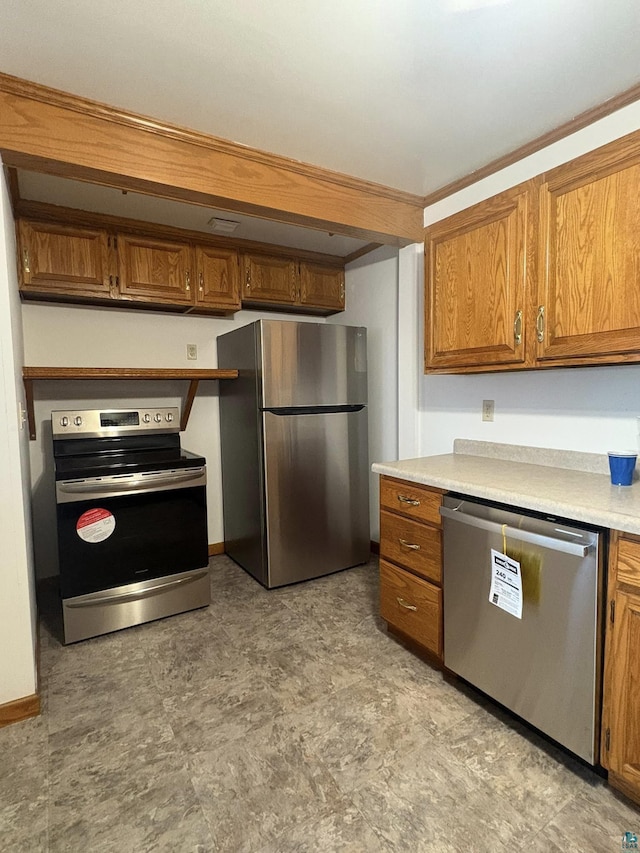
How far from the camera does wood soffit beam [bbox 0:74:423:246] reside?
5.15 feet

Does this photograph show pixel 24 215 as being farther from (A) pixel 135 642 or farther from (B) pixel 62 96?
(A) pixel 135 642

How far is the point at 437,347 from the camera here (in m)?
2.23

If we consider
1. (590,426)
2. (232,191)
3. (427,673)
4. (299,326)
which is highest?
(232,191)

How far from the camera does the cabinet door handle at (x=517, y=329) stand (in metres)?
1.85

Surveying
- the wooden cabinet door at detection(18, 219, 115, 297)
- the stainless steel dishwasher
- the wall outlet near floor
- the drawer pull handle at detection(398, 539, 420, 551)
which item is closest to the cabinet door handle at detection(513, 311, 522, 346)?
the wall outlet near floor

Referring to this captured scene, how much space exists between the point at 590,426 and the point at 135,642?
2379mm

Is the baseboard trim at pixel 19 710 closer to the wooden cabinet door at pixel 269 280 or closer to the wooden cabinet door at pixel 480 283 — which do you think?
the wooden cabinet door at pixel 480 283

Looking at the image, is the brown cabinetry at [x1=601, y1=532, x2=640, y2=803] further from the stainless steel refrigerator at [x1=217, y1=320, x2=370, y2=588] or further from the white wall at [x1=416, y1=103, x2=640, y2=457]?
the stainless steel refrigerator at [x1=217, y1=320, x2=370, y2=588]

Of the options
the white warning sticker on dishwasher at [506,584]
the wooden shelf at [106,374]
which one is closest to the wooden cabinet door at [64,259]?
the wooden shelf at [106,374]

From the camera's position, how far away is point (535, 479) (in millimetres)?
1750

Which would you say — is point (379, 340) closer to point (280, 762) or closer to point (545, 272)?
point (545, 272)

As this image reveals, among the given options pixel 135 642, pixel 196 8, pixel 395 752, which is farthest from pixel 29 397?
pixel 395 752

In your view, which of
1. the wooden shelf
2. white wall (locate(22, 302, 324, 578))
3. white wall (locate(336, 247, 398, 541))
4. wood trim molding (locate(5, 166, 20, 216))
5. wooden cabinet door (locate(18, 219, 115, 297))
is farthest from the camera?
white wall (locate(336, 247, 398, 541))

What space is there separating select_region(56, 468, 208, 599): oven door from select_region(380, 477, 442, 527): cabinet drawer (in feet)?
3.48
